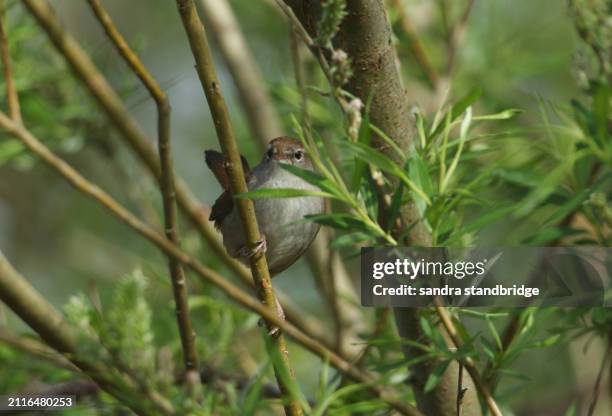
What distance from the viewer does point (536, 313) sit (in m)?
2.27

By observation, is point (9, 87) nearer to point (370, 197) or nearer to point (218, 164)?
point (370, 197)

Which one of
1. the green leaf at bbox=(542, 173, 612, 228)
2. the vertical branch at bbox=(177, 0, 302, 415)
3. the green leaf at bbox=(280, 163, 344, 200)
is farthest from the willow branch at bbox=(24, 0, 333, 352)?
the green leaf at bbox=(542, 173, 612, 228)

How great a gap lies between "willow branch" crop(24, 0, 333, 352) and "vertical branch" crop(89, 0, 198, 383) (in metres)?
0.41

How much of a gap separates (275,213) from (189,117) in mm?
3043

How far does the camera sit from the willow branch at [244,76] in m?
4.38

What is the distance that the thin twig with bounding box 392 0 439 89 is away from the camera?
3600mm

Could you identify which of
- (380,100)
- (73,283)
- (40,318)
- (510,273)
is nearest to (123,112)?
(40,318)

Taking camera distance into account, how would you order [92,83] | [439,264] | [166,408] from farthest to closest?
1. [92,83]
2. [439,264]
3. [166,408]

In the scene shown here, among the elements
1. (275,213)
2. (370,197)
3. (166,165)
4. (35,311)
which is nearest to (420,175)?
(370,197)

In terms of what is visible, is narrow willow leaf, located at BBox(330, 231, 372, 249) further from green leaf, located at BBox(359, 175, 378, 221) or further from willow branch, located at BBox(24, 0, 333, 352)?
willow branch, located at BBox(24, 0, 333, 352)

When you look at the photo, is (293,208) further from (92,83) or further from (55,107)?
(55,107)

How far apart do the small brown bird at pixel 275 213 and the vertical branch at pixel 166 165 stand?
1.04 metres

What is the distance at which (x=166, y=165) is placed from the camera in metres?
2.31

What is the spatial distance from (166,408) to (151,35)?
5428mm
